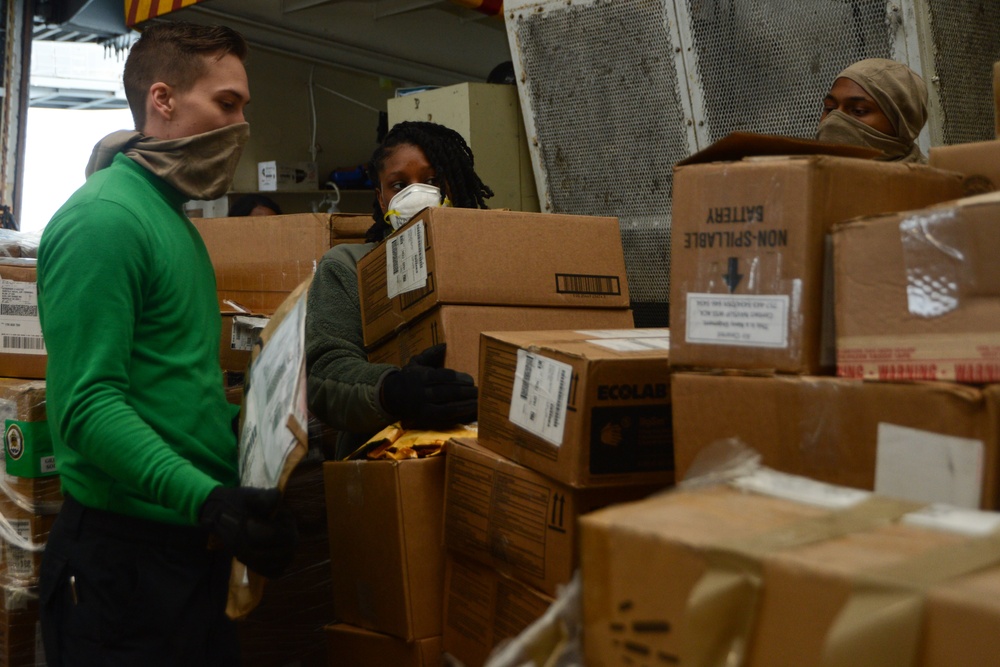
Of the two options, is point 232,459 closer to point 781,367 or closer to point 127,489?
point 127,489

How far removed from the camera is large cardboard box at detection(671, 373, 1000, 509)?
843 millimetres

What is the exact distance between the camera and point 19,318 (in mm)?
2080

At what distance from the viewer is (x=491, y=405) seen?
148 centimetres

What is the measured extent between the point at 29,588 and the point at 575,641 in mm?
1543

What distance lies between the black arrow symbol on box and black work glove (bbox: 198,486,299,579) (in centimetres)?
63

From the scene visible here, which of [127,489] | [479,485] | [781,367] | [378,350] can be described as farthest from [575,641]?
[378,350]

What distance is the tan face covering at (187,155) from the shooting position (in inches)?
57.1

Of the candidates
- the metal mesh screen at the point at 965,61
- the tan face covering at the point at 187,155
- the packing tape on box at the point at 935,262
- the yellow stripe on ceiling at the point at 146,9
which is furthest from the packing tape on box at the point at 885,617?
the yellow stripe on ceiling at the point at 146,9

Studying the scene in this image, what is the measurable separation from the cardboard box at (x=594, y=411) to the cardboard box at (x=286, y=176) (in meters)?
3.56

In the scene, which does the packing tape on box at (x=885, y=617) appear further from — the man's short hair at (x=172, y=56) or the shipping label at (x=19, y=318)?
the shipping label at (x=19, y=318)

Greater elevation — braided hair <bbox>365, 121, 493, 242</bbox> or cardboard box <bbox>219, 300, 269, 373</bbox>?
braided hair <bbox>365, 121, 493, 242</bbox>

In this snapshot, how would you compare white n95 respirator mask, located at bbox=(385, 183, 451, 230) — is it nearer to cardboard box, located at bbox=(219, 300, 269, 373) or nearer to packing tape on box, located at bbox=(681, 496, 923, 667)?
cardboard box, located at bbox=(219, 300, 269, 373)

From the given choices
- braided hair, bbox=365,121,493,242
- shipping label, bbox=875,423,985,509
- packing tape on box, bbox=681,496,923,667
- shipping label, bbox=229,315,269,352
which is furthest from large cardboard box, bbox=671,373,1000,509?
shipping label, bbox=229,315,269,352

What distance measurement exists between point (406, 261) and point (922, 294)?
1.13m
